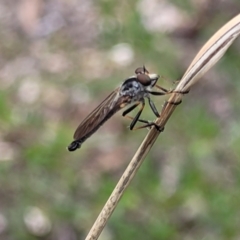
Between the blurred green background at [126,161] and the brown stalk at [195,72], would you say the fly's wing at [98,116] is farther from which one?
the blurred green background at [126,161]

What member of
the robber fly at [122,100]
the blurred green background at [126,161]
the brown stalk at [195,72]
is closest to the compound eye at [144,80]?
the robber fly at [122,100]

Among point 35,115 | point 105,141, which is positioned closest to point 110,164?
point 105,141

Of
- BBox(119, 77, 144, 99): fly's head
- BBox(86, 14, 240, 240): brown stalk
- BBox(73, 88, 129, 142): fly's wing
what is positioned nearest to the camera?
BBox(86, 14, 240, 240): brown stalk

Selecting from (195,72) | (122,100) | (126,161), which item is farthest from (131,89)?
(126,161)

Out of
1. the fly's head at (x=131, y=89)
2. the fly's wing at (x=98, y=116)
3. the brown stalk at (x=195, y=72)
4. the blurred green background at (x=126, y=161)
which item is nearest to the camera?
the brown stalk at (x=195, y=72)

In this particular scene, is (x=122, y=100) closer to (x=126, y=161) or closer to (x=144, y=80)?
(x=144, y=80)

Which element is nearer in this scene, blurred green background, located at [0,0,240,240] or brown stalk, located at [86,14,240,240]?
brown stalk, located at [86,14,240,240]

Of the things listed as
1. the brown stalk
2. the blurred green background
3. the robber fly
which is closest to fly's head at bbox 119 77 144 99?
the robber fly

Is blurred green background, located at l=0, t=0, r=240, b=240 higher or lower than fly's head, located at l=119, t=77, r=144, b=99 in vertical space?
higher

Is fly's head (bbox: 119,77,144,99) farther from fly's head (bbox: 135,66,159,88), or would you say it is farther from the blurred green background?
the blurred green background
